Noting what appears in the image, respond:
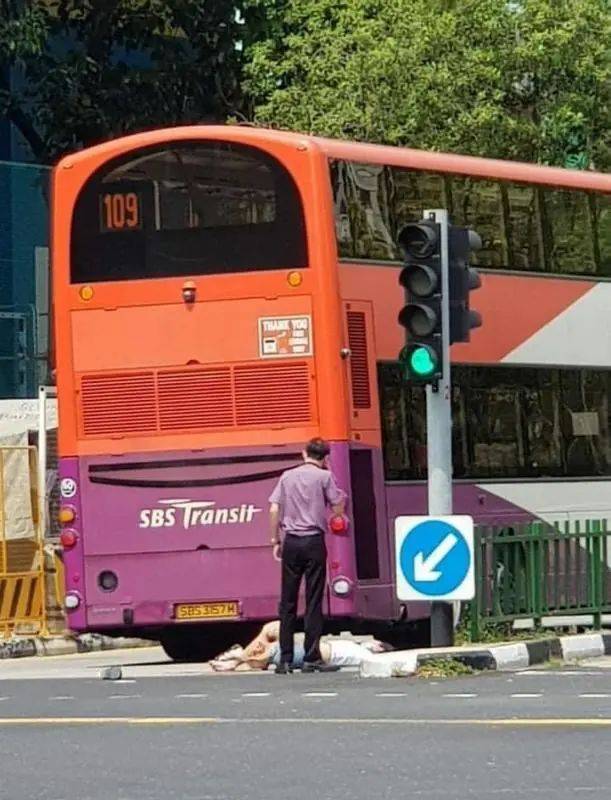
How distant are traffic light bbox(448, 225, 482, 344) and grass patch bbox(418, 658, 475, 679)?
8.39ft

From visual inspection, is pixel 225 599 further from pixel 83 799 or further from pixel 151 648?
pixel 83 799

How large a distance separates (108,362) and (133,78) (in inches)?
724

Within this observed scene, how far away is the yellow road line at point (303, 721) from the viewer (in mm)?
12961

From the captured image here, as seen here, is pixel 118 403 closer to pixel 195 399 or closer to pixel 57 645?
pixel 195 399

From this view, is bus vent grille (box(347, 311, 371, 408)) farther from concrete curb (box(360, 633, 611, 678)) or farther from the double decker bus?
concrete curb (box(360, 633, 611, 678))

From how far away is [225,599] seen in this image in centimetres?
2083

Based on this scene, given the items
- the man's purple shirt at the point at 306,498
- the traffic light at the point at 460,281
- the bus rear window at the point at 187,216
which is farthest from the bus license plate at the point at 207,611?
the traffic light at the point at 460,281

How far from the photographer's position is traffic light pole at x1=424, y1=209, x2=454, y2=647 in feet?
59.5

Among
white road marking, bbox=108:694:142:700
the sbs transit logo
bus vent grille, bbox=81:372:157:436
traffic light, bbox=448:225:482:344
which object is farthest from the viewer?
bus vent grille, bbox=81:372:157:436

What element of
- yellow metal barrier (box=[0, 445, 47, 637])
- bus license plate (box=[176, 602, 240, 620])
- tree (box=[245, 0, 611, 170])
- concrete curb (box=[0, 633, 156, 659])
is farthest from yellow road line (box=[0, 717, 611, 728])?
tree (box=[245, 0, 611, 170])

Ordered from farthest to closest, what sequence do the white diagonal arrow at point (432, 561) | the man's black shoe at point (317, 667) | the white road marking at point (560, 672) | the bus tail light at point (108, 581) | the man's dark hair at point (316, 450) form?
the bus tail light at point (108, 581) → the man's dark hair at point (316, 450) → the man's black shoe at point (317, 667) → the white diagonal arrow at point (432, 561) → the white road marking at point (560, 672)

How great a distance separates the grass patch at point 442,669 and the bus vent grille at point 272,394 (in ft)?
12.5

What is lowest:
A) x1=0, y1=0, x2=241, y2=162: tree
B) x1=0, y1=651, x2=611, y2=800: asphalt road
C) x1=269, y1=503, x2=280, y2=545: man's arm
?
x1=0, y1=651, x2=611, y2=800: asphalt road

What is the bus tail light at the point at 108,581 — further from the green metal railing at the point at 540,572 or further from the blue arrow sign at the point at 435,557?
the blue arrow sign at the point at 435,557
